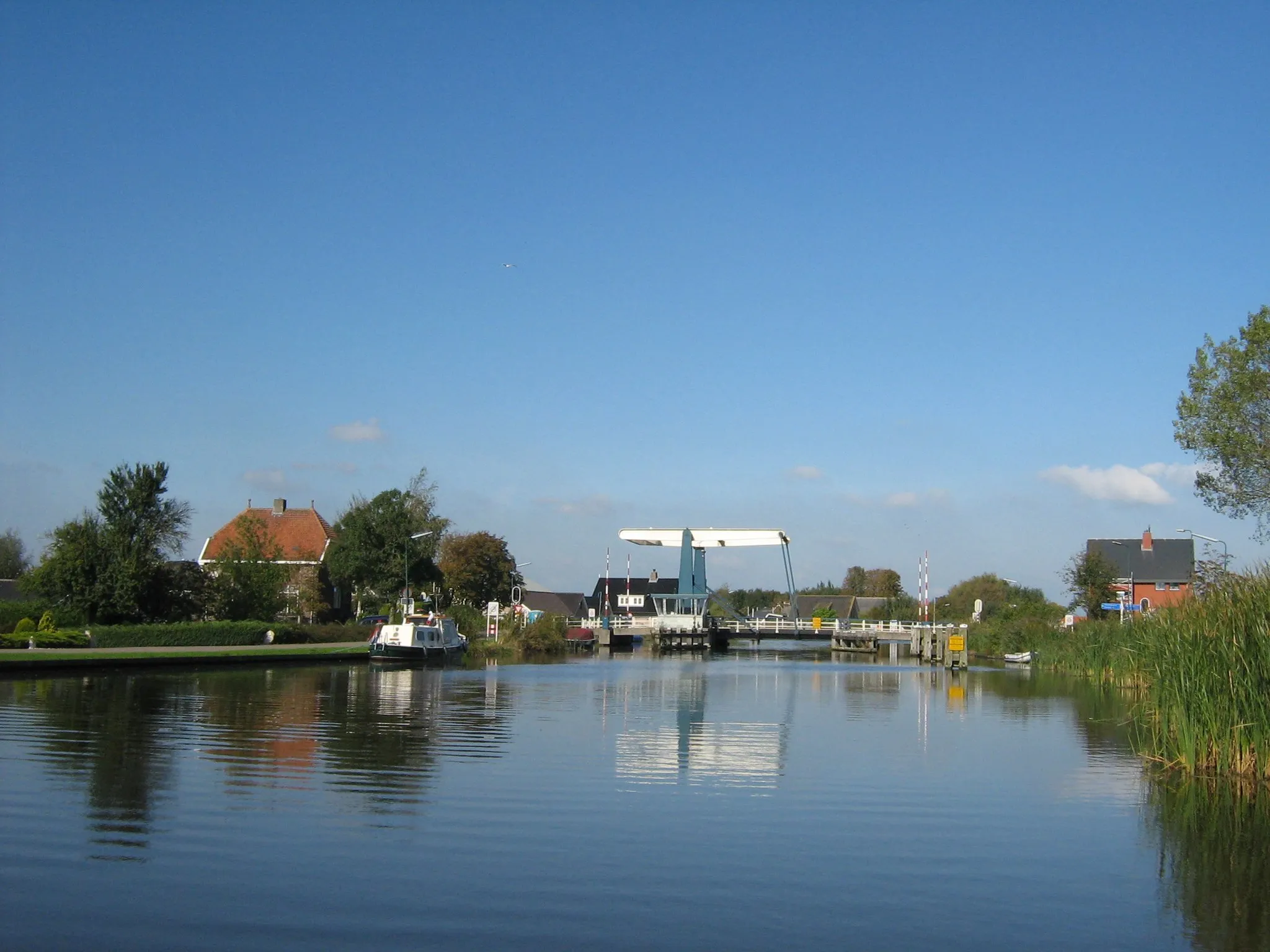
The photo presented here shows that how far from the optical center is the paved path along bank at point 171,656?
30.8 metres

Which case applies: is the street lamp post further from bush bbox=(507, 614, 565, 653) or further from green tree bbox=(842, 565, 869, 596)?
green tree bbox=(842, 565, 869, 596)

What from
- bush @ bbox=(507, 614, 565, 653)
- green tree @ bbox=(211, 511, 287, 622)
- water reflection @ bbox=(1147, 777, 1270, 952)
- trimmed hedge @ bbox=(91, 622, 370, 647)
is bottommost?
bush @ bbox=(507, 614, 565, 653)

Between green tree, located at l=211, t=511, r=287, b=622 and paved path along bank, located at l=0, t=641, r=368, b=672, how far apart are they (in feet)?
14.6

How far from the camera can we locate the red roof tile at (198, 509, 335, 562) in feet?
238

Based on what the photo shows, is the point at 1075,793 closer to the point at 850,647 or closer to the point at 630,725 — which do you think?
the point at 630,725

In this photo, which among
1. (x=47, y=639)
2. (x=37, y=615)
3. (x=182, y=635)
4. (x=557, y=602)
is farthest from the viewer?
(x=557, y=602)

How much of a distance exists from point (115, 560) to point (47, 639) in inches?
219

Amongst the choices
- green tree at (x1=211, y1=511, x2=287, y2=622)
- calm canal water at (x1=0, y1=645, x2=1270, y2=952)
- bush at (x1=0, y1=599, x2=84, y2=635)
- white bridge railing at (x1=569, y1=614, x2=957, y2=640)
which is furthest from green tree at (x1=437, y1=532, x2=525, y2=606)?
calm canal water at (x1=0, y1=645, x2=1270, y2=952)

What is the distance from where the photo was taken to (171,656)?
35.1 meters

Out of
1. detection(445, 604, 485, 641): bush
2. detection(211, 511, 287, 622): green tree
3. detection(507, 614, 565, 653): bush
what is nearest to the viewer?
detection(211, 511, 287, 622): green tree

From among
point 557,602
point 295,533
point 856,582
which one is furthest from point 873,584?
point 295,533

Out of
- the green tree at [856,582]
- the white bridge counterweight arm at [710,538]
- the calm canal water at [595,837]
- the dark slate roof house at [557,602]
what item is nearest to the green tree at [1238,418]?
the calm canal water at [595,837]

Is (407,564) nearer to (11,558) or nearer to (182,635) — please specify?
(182,635)

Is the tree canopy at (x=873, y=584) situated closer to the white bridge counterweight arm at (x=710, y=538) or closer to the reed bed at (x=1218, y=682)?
the white bridge counterweight arm at (x=710, y=538)
